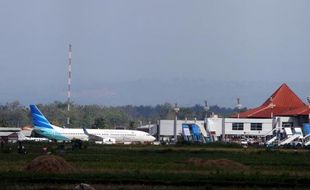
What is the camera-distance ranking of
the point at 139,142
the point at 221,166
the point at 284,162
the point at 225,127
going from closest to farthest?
the point at 221,166
the point at 284,162
the point at 139,142
the point at 225,127

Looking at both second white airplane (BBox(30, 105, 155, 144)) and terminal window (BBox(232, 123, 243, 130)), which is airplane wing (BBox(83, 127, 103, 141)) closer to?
second white airplane (BBox(30, 105, 155, 144))

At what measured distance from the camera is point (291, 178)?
160 ft

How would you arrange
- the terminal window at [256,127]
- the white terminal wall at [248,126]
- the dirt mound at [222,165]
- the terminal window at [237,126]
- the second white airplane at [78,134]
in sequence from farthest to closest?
the terminal window at [256,127] → the terminal window at [237,126] → the white terminal wall at [248,126] → the second white airplane at [78,134] → the dirt mound at [222,165]

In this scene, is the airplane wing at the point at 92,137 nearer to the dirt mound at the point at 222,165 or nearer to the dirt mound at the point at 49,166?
the dirt mound at the point at 222,165

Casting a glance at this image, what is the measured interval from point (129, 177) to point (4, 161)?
20.5 metres

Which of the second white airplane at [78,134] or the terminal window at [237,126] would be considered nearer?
the second white airplane at [78,134]

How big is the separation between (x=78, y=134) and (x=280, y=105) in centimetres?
6500

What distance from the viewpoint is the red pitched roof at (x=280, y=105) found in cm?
17550

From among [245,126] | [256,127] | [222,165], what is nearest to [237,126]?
[245,126]

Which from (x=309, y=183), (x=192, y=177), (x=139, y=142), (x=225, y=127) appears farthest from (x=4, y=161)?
(x=225, y=127)

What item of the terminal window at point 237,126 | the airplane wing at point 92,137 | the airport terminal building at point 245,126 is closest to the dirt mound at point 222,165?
the airplane wing at point 92,137

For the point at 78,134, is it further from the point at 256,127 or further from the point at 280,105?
the point at 280,105

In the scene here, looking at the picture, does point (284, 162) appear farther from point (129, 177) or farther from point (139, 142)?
point (139, 142)

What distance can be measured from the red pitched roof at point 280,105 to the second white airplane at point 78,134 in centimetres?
3788
